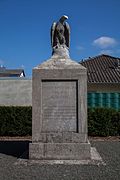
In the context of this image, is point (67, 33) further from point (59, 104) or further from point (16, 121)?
point (16, 121)

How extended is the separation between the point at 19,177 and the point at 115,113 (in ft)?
30.7

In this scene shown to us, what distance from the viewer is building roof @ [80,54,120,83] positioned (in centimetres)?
2583

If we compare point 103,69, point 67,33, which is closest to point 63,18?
point 67,33

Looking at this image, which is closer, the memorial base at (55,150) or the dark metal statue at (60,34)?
the memorial base at (55,150)

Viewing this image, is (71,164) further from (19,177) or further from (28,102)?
(28,102)

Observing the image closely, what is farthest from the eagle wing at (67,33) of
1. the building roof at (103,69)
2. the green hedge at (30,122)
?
the building roof at (103,69)

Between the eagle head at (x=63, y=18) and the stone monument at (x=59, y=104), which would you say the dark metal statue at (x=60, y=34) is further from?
the stone monument at (x=59, y=104)

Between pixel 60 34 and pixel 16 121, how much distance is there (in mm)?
6880

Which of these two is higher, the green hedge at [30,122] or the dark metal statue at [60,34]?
the dark metal statue at [60,34]

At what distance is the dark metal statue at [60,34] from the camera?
388 inches

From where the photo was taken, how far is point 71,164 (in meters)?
8.41

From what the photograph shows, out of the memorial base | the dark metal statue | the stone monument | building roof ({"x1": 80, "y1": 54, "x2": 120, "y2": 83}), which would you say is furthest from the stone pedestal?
building roof ({"x1": 80, "y1": 54, "x2": 120, "y2": 83})

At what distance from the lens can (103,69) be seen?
29969 millimetres

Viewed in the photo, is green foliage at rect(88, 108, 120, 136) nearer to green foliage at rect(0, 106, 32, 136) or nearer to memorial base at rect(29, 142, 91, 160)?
green foliage at rect(0, 106, 32, 136)
